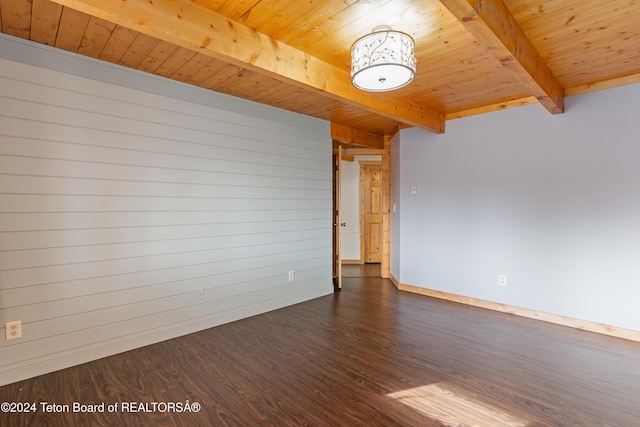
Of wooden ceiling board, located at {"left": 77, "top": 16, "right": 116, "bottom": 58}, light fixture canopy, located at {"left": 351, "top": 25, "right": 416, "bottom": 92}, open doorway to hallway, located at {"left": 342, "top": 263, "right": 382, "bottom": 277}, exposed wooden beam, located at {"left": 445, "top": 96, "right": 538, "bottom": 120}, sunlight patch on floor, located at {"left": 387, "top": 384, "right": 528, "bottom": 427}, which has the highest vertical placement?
wooden ceiling board, located at {"left": 77, "top": 16, "right": 116, "bottom": 58}

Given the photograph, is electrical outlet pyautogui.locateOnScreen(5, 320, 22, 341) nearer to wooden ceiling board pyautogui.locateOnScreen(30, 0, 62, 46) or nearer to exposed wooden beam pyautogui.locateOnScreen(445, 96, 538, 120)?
wooden ceiling board pyautogui.locateOnScreen(30, 0, 62, 46)

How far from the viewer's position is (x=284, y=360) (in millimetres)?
2598

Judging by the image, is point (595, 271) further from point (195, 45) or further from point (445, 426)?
point (195, 45)

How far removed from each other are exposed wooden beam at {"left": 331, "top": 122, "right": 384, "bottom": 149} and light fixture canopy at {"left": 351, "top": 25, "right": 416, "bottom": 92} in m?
2.46

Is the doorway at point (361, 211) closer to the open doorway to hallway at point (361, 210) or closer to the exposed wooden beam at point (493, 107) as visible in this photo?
the open doorway to hallway at point (361, 210)

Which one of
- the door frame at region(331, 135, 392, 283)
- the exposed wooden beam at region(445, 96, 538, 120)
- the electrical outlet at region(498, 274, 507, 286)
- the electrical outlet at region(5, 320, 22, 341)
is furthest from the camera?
the door frame at region(331, 135, 392, 283)

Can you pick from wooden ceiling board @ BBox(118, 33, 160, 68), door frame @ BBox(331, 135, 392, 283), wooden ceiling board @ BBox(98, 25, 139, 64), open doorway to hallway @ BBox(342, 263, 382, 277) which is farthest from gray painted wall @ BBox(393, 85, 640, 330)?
wooden ceiling board @ BBox(98, 25, 139, 64)

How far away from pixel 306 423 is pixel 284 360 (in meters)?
0.77

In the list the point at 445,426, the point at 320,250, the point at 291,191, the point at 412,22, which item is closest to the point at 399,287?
the point at 320,250

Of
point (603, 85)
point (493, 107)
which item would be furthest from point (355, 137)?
point (603, 85)

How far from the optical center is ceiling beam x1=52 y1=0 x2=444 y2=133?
5.66 ft

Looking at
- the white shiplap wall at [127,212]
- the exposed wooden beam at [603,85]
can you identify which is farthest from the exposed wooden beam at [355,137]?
the exposed wooden beam at [603,85]

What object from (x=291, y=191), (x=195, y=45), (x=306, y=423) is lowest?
(x=306, y=423)

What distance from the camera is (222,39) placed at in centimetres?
204
